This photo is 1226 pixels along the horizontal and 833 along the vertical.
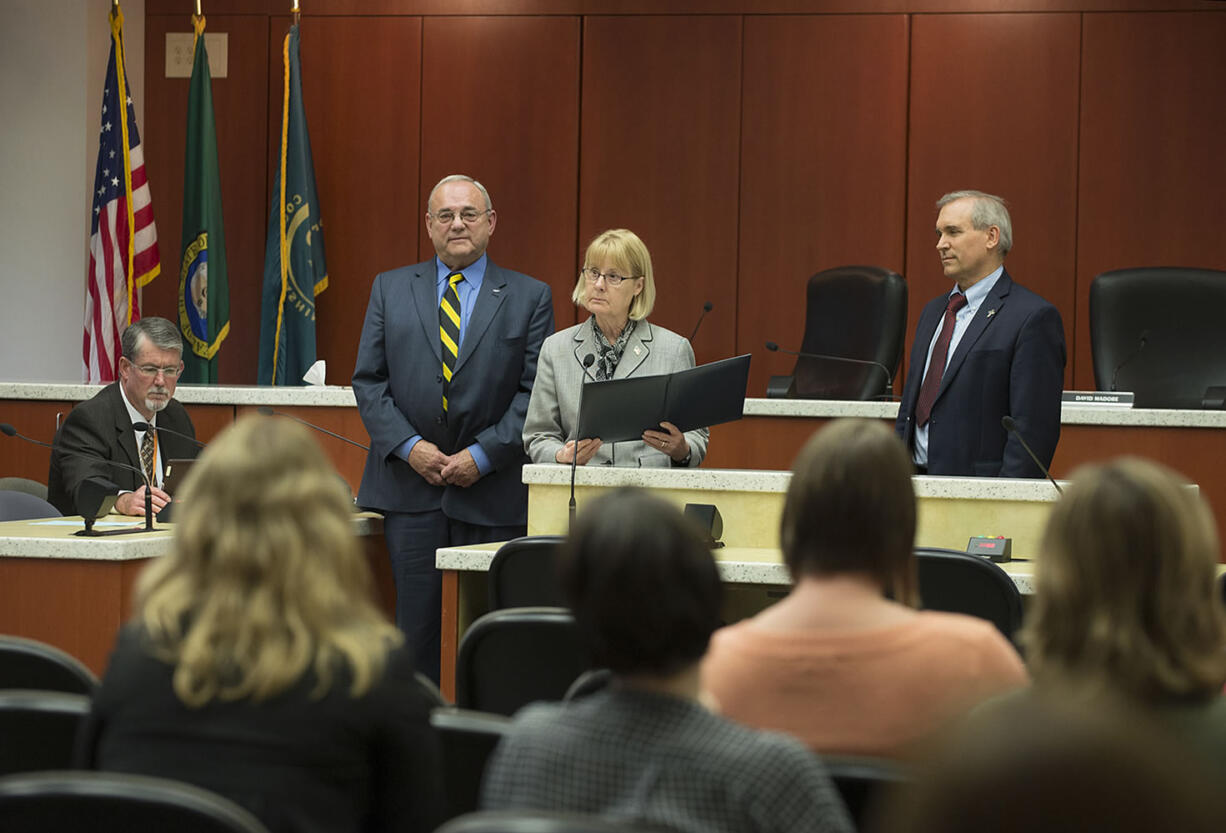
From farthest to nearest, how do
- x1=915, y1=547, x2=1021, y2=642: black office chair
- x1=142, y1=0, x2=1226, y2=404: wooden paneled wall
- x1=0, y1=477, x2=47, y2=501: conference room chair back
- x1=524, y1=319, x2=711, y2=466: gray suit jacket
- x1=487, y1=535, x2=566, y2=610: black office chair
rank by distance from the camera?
x1=142, y1=0, x2=1226, y2=404: wooden paneled wall → x1=0, y1=477, x2=47, y2=501: conference room chair back → x1=524, y1=319, x2=711, y2=466: gray suit jacket → x1=487, y1=535, x2=566, y2=610: black office chair → x1=915, y1=547, x2=1021, y2=642: black office chair

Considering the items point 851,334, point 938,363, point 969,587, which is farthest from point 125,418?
point 851,334

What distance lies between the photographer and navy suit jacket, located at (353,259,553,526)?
420 cm

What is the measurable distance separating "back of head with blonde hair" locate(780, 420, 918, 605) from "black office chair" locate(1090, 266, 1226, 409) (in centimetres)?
458

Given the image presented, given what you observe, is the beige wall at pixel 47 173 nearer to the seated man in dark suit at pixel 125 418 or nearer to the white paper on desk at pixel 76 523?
the seated man in dark suit at pixel 125 418

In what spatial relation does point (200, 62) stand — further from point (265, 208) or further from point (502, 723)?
point (502, 723)

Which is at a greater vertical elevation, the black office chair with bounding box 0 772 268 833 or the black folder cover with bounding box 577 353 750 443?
the black folder cover with bounding box 577 353 750 443

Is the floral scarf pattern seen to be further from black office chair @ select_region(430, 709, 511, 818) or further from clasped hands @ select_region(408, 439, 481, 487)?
black office chair @ select_region(430, 709, 511, 818)

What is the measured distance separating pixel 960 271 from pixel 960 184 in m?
3.43

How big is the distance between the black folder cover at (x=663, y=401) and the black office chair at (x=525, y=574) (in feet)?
1.49

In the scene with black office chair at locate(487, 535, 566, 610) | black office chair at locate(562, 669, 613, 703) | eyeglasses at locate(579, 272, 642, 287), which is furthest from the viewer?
eyeglasses at locate(579, 272, 642, 287)

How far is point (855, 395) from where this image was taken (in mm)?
6266

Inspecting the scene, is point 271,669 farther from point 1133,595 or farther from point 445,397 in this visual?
point 445,397

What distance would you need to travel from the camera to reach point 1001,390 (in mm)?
4156

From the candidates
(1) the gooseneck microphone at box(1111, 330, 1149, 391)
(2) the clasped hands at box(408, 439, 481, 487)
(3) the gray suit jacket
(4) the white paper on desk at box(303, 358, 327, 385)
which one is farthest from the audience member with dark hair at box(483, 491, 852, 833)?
(4) the white paper on desk at box(303, 358, 327, 385)
